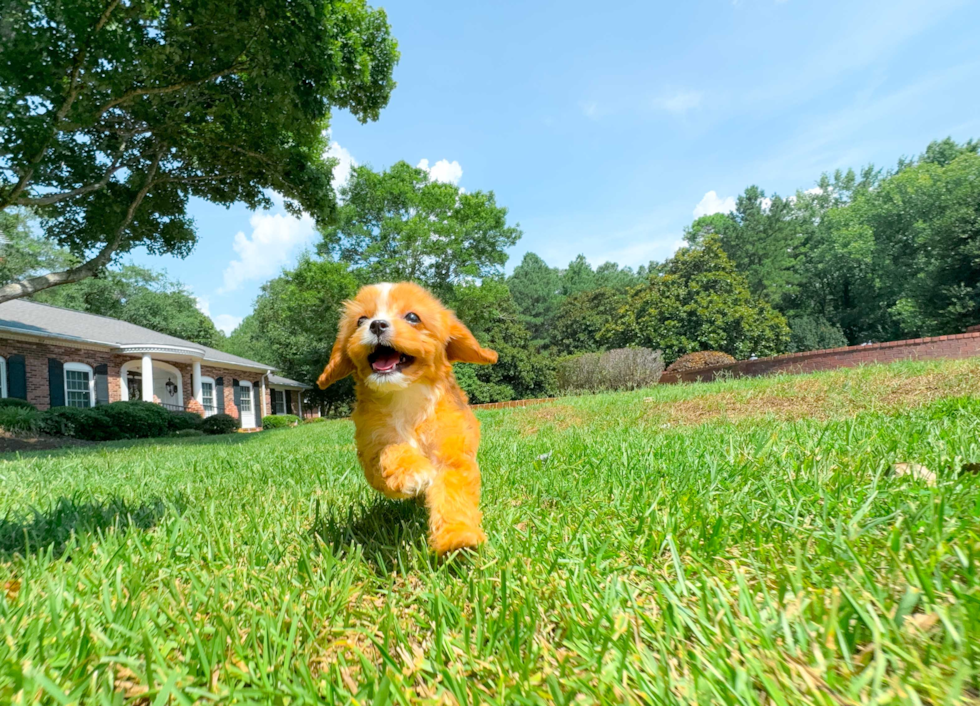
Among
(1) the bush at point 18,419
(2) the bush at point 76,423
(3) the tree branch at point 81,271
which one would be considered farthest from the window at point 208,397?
(3) the tree branch at point 81,271

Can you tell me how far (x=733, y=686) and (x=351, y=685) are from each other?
897mm

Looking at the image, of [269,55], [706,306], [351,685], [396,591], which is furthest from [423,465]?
[706,306]

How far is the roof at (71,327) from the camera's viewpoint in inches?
741

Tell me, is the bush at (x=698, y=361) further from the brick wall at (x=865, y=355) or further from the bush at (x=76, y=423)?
the bush at (x=76, y=423)

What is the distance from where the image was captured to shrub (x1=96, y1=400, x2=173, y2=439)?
17094 millimetres

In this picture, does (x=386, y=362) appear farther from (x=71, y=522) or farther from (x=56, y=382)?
(x=56, y=382)

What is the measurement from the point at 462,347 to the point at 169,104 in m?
12.5

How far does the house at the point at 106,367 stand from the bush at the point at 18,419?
3.79 m

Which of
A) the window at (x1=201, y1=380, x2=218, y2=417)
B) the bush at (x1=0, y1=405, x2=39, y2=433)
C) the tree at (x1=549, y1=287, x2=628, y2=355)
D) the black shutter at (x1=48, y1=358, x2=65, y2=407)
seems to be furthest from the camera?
the tree at (x1=549, y1=287, x2=628, y2=355)

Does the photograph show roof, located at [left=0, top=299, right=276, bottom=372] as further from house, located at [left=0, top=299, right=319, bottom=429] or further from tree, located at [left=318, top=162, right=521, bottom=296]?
tree, located at [left=318, top=162, right=521, bottom=296]

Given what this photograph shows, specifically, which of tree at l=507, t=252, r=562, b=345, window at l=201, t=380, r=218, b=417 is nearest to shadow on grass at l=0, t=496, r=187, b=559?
window at l=201, t=380, r=218, b=417

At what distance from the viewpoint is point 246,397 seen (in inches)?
1201

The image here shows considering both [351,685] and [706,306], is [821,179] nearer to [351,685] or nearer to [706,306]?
[706,306]

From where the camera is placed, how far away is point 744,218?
45.4 metres
